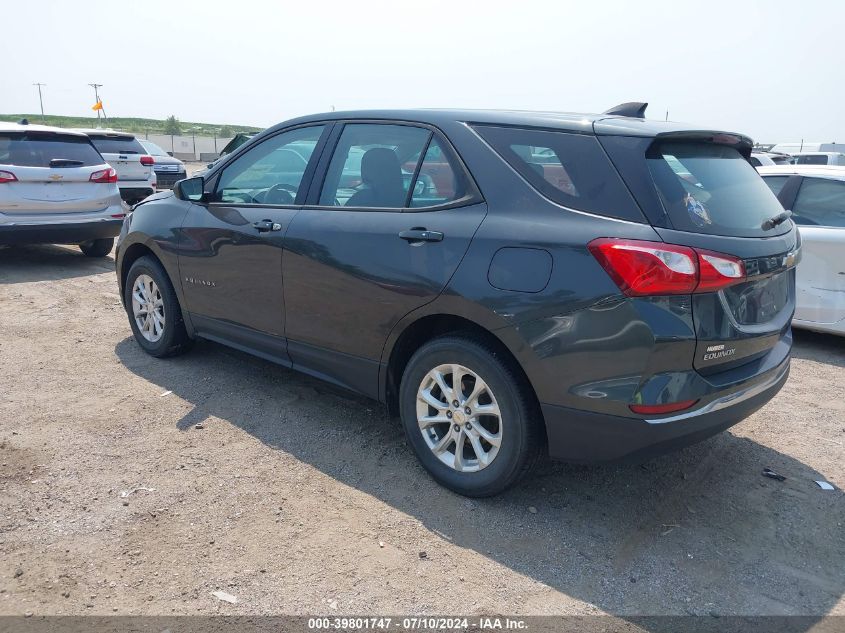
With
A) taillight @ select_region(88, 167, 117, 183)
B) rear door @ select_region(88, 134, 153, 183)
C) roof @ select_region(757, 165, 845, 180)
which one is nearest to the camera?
roof @ select_region(757, 165, 845, 180)

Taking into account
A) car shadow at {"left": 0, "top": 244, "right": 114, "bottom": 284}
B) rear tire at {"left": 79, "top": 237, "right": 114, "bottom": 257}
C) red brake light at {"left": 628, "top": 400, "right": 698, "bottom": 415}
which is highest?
red brake light at {"left": 628, "top": 400, "right": 698, "bottom": 415}

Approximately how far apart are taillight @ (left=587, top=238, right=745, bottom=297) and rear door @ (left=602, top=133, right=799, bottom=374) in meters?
0.04

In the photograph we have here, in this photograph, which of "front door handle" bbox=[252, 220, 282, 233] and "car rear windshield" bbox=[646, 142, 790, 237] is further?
"front door handle" bbox=[252, 220, 282, 233]

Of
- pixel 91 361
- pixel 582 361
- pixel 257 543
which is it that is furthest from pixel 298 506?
pixel 91 361

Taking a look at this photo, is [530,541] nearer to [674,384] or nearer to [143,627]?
[674,384]

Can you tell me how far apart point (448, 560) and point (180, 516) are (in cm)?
126

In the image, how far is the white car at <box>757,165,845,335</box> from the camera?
5.65 metres

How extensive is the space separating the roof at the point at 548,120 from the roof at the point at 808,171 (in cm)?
305

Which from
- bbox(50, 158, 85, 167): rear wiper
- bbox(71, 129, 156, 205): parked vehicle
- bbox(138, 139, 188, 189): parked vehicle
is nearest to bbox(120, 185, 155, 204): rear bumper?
bbox(71, 129, 156, 205): parked vehicle

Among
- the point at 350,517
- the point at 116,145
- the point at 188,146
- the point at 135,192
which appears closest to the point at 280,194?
the point at 350,517

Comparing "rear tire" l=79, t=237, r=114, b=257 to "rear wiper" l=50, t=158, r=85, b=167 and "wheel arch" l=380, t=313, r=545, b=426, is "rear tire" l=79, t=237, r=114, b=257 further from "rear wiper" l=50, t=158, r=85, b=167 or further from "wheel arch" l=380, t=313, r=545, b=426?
"wheel arch" l=380, t=313, r=545, b=426

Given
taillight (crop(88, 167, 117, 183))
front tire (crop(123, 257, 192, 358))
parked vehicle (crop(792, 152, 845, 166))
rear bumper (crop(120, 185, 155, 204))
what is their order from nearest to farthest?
1. front tire (crop(123, 257, 192, 358))
2. taillight (crop(88, 167, 117, 183))
3. rear bumper (crop(120, 185, 155, 204))
4. parked vehicle (crop(792, 152, 845, 166))

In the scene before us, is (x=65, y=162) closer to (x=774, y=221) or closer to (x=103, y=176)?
(x=103, y=176)

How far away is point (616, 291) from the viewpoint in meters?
2.72
